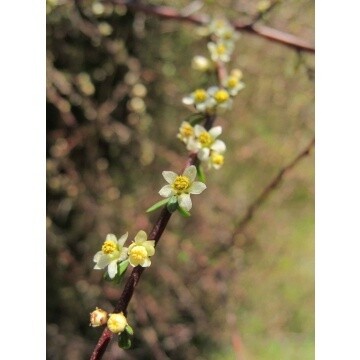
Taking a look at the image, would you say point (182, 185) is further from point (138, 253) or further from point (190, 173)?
point (138, 253)

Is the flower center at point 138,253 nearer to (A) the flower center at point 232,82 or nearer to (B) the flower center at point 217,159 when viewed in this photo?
(B) the flower center at point 217,159

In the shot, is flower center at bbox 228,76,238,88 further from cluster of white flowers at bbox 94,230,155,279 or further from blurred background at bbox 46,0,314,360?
blurred background at bbox 46,0,314,360

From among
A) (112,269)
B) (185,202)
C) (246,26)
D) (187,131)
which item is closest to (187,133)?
(187,131)

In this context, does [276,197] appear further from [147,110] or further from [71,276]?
[71,276]

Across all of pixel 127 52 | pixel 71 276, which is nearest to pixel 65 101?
pixel 127 52

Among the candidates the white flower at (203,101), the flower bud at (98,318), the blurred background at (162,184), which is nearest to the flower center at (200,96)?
the white flower at (203,101)

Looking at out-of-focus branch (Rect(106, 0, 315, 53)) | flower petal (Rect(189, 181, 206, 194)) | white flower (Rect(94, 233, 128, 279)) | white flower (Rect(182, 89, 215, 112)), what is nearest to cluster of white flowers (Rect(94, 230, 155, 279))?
white flower (Rect(94, 233, 128, 279))
